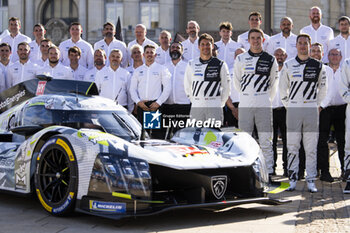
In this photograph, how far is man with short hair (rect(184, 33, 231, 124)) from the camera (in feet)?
27.4

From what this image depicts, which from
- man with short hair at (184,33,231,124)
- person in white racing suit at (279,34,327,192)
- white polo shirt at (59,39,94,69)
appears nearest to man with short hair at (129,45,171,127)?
man with short hair at (184,33,231,124)

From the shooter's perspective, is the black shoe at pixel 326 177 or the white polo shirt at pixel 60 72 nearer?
the black shoe at pixel 326 177

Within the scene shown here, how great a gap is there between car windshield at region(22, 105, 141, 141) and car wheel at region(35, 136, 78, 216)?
624 millimetres

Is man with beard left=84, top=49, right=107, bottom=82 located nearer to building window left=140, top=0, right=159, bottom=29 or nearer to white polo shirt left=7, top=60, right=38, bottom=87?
white polo shirt left=7, top=60, right=38, bottom=87

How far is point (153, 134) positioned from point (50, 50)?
2.53 metres

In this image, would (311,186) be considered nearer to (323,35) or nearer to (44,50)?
(323,35)

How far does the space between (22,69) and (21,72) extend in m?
0.06

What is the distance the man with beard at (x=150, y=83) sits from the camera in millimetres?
9685

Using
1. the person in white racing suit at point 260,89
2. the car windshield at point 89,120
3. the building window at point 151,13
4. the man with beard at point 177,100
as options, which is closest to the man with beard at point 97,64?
the man with beard at point 177,100

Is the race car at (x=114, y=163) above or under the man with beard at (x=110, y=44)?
under

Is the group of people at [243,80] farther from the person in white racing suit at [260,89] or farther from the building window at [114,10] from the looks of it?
the building window at [114,10]

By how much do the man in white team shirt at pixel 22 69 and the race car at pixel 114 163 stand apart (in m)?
3.39

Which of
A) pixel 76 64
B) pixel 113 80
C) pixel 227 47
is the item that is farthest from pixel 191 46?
pixel 76 64

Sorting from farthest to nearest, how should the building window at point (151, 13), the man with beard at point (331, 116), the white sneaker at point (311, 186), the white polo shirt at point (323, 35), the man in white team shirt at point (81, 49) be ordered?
the building window at point (151, 13)
the man in white team shirt at point (81, 49)
the white polo shirt at point (323, 35)
the man with beard at point (331, 116)
the white sneaker at point (311, 186)
